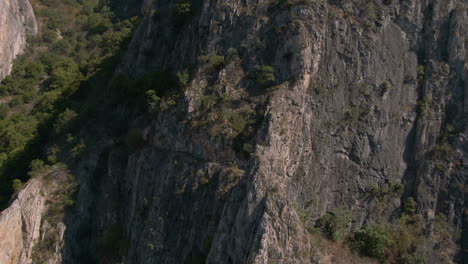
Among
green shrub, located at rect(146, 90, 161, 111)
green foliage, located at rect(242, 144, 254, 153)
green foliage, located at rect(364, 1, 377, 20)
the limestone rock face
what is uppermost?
green foliage, located at rect(364, 1, 377, 20)

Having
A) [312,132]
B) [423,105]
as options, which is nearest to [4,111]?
[312,132]

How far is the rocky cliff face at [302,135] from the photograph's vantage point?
96.8 ft

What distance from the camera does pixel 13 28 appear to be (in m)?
58.6

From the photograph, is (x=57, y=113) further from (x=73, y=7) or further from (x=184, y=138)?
(x=73, y=7)

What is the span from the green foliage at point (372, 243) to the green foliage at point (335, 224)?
905 mm

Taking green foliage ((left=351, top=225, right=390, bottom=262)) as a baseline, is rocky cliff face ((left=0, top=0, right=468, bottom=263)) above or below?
above

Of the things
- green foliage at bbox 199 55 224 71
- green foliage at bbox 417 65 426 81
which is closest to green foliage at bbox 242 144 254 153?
green foliage at bbox 199 55 224 71

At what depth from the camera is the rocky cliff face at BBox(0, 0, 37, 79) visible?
56.0 meters

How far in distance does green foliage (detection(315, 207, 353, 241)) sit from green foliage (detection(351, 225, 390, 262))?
0.91 metres

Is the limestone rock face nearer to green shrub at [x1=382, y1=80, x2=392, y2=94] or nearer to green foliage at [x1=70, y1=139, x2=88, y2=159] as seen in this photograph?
green foliage at [x1=70, y1=139, x2=88, y2=159]

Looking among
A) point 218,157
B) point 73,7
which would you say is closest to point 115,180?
point 218,157

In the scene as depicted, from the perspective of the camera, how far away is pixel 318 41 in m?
32.5

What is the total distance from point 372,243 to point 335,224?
7.59 feet

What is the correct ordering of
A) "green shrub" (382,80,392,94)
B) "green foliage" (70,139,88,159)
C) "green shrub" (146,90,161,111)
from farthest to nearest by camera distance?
1. "green foliage" (70,139,88,159)
2. "green shrub" (146,90,161,111)
3. "green shrub" (382,80,392,94)
